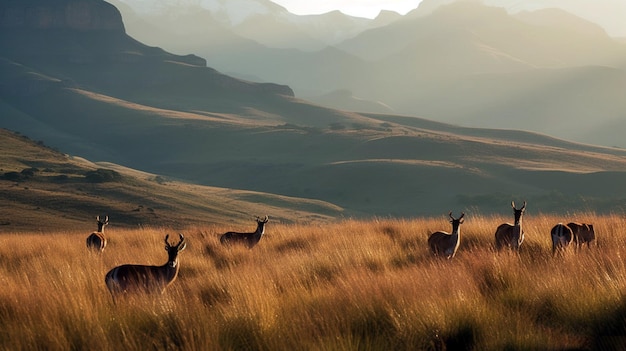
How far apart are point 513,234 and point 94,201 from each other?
4627 cm

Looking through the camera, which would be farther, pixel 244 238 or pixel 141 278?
pixel 244 238

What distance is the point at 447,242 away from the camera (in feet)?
42.2

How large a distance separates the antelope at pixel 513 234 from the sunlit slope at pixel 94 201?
3387 centimetres

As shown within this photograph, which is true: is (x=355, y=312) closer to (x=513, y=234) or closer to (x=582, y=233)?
(x=513, y=234)

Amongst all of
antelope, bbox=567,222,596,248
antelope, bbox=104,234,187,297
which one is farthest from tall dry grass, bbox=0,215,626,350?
antelope, bbox=567,222,596,248

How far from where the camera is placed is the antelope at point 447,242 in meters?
12.5

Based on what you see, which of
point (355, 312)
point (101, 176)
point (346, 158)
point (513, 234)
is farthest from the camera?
point (346, 158)

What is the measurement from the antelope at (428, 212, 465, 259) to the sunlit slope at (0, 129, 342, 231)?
33.4 meters

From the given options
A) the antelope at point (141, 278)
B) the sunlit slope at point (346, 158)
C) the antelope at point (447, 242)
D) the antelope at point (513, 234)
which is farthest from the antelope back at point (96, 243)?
the sunlit slope at point (346, 158)

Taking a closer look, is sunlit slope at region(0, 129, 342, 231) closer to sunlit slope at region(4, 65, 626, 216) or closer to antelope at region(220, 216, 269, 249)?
sunlit slope at region(4, 65, 626, 216)

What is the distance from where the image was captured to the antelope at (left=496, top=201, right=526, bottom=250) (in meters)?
12.6

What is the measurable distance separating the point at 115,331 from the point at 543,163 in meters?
111

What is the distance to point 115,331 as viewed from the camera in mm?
7469

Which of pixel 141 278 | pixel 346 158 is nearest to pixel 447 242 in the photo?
pixel 141 278
